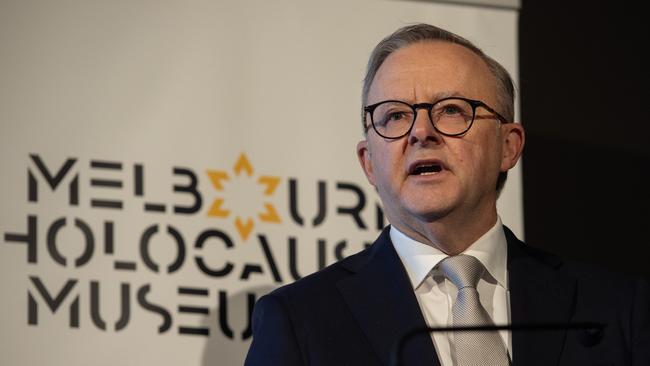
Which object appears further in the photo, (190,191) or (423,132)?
(190,191)

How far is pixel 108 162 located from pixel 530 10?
198 centimetres

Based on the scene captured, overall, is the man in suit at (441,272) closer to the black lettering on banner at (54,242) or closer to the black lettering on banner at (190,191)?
the black lettering on banner at (190,191)

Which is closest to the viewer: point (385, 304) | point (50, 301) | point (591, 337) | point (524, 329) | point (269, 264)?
point (524, 329)

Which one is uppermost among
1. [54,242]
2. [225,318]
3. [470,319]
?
[54,242]

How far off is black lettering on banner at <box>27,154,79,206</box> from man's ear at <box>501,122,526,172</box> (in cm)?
109

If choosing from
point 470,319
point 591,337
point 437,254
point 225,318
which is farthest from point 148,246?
point 591,337

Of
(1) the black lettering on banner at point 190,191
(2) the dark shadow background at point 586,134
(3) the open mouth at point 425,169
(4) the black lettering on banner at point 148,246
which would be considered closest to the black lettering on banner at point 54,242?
(4) the black lettering on banner at point 148,246

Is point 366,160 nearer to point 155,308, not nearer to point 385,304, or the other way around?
point 385,304

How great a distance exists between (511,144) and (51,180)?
1150 millimetres

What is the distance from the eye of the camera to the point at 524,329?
246cm

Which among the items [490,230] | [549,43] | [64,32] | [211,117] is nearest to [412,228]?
[490,230]

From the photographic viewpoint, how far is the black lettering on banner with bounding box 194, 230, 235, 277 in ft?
11.6

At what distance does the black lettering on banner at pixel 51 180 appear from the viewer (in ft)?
11.2

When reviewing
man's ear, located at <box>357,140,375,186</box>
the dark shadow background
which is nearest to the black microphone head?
man's ear, located at <box>357,140,375,186</box>
